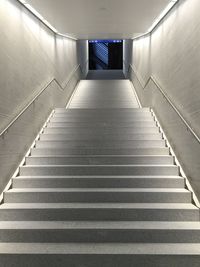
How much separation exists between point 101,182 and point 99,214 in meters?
0.67

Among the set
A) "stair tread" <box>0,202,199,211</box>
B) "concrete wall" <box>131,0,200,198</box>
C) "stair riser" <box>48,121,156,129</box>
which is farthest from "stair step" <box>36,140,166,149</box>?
"stair tread" <box>0,202,199,211</box>

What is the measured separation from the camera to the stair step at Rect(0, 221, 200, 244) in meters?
3.49

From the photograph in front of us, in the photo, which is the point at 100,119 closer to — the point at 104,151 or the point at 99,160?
the point at 104,151

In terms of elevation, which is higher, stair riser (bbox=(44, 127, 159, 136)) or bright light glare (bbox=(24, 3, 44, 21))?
bright light glare (bbox=(24, 3, 44, 21))

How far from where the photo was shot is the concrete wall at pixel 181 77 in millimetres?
4105

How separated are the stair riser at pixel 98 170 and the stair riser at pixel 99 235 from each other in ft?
4.20

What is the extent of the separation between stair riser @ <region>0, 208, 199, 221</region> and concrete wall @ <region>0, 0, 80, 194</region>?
561mm

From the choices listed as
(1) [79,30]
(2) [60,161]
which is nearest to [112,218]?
(2) [60,161]

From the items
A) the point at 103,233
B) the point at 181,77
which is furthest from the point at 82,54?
the point at 103,233

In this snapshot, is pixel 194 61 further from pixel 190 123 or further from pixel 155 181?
pixel 155 181

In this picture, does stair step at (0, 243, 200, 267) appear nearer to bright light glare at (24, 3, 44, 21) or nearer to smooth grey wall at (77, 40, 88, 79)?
bright light glare at (24, 3, 44, 21)

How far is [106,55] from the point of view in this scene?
25078 millimetres

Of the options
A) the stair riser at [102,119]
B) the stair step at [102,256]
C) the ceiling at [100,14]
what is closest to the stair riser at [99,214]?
the stair step at [102,256]

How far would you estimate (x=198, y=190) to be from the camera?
3.99m
